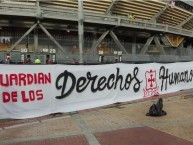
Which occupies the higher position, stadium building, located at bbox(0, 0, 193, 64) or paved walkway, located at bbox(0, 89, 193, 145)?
stadium building, located at bbox(0, 0, 193, 64)

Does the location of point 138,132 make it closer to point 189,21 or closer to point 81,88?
point 81,88

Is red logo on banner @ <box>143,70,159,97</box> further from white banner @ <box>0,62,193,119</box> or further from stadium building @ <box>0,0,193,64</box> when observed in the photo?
stadium building @ <box>0,0,193,64</box>

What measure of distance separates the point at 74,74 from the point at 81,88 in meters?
0.58

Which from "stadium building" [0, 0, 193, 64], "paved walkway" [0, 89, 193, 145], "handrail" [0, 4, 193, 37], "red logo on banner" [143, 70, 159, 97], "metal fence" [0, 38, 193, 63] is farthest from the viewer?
"stadium building" [0, 0, 193, 64]

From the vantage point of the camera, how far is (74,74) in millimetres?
10273

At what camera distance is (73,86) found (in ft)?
33.9

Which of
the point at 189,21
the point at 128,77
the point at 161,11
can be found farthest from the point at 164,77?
the point at 189,21

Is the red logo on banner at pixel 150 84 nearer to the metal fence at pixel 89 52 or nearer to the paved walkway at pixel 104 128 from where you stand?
the paved walkway at pixel 104 128

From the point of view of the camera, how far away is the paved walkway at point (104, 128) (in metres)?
7.57

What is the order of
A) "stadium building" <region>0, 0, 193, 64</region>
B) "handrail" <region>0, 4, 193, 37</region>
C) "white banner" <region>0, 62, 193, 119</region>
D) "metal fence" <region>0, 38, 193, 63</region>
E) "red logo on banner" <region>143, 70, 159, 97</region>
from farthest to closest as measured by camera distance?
"stadium building" <region>0, 0, 193, 64</region> → "handrail" <region>0, 4, 193, 37</region> → "metal fence" <region>0, 38, 193, 63</region> → "red logo on banner" <region>143, 70, 159, 97</region> → "white banner" <region>0, 62, 193, 119</region>

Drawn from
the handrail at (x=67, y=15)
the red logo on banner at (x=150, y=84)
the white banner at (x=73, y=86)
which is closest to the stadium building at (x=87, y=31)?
the handrail at (x=67, y=15)

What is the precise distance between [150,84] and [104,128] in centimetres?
510

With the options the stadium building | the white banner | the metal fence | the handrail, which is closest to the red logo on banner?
the white banner

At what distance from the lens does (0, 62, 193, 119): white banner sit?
8773mm
